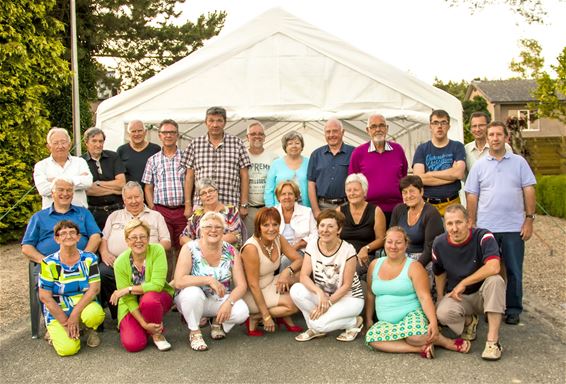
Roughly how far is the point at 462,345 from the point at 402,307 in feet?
1.53

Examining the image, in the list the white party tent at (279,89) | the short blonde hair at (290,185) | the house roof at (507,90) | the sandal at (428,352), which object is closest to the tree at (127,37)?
the white party tent at (279,89)

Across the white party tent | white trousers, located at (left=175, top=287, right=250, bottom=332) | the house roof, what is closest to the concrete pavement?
white trousers, located at (left=175, top=287, right=250, bottom=332)

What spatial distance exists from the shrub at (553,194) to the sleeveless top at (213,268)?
36.6ft

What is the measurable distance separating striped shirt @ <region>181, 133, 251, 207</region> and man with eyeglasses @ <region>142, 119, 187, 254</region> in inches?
4.9

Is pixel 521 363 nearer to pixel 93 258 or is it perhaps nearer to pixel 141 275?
pixel 141 275

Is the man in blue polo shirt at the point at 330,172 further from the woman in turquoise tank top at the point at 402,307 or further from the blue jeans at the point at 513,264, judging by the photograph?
the blue jeans at the point at 513,264

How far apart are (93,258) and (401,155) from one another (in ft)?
9.21

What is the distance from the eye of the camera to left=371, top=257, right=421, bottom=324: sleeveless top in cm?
437

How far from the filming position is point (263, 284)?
4961 millimetres

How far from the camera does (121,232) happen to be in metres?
5.32

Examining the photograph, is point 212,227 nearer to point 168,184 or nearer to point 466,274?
point 168,184

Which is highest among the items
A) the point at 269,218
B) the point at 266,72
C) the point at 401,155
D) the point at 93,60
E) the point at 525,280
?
the point at 93,60

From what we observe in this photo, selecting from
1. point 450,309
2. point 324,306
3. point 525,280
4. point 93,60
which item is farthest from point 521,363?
point 93,60

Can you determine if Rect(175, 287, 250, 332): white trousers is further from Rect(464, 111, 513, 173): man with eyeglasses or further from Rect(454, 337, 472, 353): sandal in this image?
Rect(464, 111, 513, 173): man with eyeglasses
